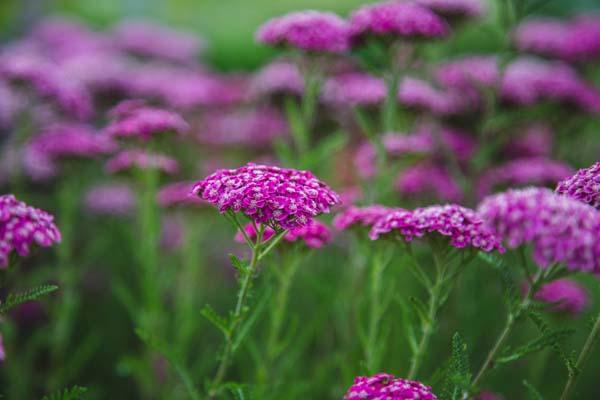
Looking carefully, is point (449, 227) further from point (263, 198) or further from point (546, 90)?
point (546, 90)

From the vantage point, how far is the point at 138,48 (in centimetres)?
468

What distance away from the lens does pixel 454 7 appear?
2.82 meters

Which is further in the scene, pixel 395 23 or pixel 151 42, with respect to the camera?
pixel 151 42

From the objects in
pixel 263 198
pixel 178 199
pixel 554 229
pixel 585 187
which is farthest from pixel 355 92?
pixel 554 229

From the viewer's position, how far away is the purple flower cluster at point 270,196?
135 centimetres

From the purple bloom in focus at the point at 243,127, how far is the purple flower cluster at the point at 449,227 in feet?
7.17

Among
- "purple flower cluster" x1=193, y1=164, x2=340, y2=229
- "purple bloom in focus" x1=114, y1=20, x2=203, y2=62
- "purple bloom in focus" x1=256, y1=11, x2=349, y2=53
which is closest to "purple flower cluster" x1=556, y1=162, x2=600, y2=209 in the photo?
"purple flower cluster" x1=193, y1=164, x2=340, y2=229

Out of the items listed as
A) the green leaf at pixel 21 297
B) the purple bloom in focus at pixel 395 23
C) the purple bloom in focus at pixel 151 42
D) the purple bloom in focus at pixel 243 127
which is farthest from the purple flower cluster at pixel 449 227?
the purple bloom in focus at pixel 151 42

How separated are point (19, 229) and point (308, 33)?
144cm

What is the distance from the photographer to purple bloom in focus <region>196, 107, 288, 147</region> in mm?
3752

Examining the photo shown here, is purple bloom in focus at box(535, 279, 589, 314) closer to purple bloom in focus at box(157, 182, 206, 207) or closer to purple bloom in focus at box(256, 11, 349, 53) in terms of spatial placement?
purple bloom in focus at box(256, 11, 349, 53)

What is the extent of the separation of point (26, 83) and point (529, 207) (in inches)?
91.6

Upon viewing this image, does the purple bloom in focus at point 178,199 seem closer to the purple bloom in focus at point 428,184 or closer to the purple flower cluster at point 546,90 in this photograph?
the purple bloom in focus at point 428,184

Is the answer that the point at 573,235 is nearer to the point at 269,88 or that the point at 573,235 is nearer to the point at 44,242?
the point at 44,242
